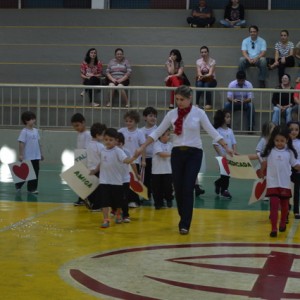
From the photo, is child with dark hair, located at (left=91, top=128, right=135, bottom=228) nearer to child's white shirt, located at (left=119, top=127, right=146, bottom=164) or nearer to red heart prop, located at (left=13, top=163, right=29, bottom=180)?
child's white shirt, located at (left=119, top=127, right=146, bottom=164)

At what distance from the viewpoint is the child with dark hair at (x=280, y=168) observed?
1179 centimetres

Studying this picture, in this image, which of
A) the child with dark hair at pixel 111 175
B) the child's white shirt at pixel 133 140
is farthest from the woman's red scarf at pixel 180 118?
the child's white shirt at pixel 133 140

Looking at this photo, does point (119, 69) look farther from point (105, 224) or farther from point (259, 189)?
point (105, 224)

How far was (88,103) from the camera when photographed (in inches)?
831

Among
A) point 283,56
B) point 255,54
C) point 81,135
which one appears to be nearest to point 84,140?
point 81,135

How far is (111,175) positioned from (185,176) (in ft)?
3.38

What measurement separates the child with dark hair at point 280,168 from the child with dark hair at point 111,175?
1.87m

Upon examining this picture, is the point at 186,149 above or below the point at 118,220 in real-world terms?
above

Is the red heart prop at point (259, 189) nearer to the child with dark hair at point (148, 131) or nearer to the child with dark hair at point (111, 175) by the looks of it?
the child with dark hair at point (148, 131)

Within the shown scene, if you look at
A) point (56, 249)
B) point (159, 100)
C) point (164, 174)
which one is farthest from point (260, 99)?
point (56, 249)

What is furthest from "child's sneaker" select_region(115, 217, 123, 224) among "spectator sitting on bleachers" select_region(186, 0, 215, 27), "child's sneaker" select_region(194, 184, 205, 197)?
"spectator sitting on bleachers" select_region(186, 0, 215, 27)

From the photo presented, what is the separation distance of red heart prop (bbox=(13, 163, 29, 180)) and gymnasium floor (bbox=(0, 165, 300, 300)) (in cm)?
89

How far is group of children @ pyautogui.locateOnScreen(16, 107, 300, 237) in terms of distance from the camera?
1186 cm

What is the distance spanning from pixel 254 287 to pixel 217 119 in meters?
6.97
